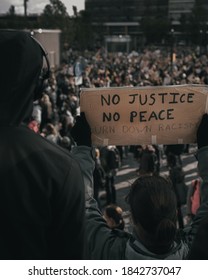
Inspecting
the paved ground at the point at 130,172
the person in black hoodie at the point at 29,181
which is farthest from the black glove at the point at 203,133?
the paved ground at the point at 130,172

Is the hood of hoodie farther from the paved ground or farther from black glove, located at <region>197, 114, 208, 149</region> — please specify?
the paved ground

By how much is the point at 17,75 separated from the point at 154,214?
0.78 m

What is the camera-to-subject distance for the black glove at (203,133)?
2183 millimetres

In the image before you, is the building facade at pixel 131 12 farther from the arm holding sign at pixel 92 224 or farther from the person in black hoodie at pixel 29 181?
the person in black hoodie at pixel 29 181

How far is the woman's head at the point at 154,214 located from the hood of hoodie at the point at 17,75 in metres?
0.68

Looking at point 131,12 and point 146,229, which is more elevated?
point 146,229

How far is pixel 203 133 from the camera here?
2242 millimetres

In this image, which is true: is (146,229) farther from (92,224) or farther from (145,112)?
(145,112)

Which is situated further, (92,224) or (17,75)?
(92,224)

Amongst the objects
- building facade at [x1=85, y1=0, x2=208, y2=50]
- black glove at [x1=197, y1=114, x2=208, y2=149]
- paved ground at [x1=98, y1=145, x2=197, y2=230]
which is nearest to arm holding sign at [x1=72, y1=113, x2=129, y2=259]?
black glove at [x1=197, y1=114, x2=208, y2=149]

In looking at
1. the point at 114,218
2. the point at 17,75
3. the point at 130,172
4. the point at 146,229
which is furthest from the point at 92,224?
the point at 130,172

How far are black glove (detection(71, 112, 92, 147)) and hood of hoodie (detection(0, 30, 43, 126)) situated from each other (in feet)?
2.69

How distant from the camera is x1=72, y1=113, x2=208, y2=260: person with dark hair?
1.77 meters
